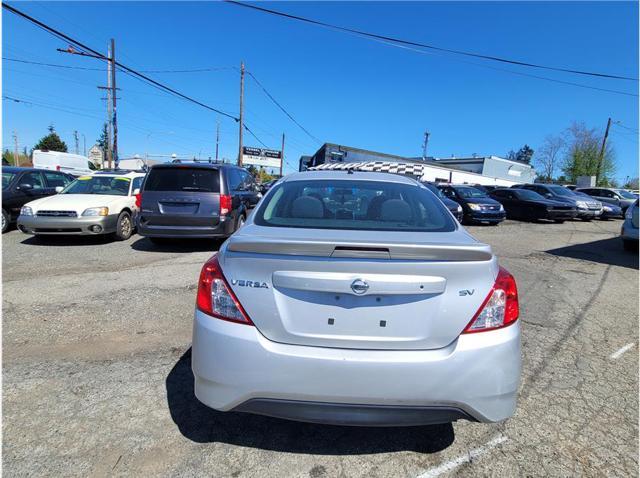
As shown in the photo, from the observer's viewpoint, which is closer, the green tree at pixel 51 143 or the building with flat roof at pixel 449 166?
the building with flat roof at pixel 449 166

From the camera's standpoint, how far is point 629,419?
2.60 meters

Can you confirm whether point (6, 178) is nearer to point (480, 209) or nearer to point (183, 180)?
point (183, 180)

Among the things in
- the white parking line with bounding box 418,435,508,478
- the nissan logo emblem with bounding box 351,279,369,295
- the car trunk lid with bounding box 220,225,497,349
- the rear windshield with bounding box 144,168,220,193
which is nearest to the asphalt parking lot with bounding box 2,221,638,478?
the white parking line with bounding box 418,435,508,478

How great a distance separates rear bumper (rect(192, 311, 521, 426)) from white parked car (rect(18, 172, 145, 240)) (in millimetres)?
7020

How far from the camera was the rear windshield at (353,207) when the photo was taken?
2.52 m

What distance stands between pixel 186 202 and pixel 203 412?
217 inches

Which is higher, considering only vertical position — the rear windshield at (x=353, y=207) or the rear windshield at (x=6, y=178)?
the rear windshield at (x=353, y=207)

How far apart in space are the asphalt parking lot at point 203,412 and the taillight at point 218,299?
2.84 feet

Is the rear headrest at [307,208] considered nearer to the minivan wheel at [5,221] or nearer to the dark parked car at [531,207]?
the minivan wheel at [5,221]

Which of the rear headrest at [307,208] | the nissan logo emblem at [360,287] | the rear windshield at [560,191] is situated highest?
the rear windshield at [560,191]

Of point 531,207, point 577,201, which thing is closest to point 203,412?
point 531,207

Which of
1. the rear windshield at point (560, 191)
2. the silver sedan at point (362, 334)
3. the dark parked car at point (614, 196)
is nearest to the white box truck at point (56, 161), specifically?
the silver sedan at point (362, 334)

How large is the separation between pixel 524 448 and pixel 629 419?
96 centimetres

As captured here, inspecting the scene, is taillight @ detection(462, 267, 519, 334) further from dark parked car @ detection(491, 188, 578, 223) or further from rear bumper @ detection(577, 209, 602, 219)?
→ rear bumper @ detection(577, 209, 602, 219)
